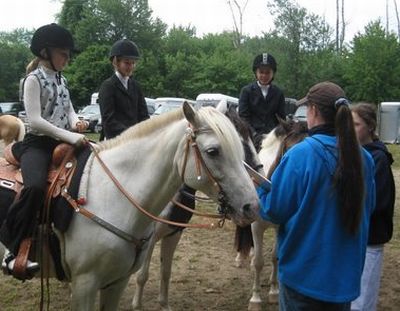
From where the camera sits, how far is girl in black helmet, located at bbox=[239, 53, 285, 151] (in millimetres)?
6527

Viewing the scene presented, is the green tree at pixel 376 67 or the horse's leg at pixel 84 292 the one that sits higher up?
the green tree at pixel 376 67

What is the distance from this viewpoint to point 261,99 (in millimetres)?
6547

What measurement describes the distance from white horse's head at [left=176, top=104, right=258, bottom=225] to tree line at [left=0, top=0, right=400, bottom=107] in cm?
3415

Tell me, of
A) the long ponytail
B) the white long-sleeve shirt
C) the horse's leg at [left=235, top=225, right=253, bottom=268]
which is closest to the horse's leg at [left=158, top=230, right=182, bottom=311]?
the horse's leg at [left=235, top=225, right=253, bottom=268]

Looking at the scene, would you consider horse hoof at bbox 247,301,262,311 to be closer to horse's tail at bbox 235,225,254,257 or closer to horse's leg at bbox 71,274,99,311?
horse's tail at bbox 235,225,254,257

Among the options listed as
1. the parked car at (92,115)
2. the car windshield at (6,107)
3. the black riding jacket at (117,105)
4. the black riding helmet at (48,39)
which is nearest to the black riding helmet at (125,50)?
the black riding jacket at (117,105)

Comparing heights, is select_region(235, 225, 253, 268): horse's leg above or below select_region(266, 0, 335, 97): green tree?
below

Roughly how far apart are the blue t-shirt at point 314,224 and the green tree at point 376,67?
34397 millimetres

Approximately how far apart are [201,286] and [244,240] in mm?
729

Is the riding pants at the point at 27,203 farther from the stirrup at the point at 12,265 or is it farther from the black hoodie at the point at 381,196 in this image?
the black hoodie at the point at 381,196

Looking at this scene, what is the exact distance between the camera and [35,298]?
5383 mm

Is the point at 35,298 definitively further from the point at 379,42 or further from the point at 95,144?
the point at 379,42

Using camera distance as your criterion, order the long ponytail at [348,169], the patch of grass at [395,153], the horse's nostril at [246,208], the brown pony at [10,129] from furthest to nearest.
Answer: the patch of grass at [395,153] < the brown pony at [10,129] < the horse's nostril at [246,208] < the long ponytail at [348,169]

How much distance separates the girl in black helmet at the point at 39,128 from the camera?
3336 millimetres
